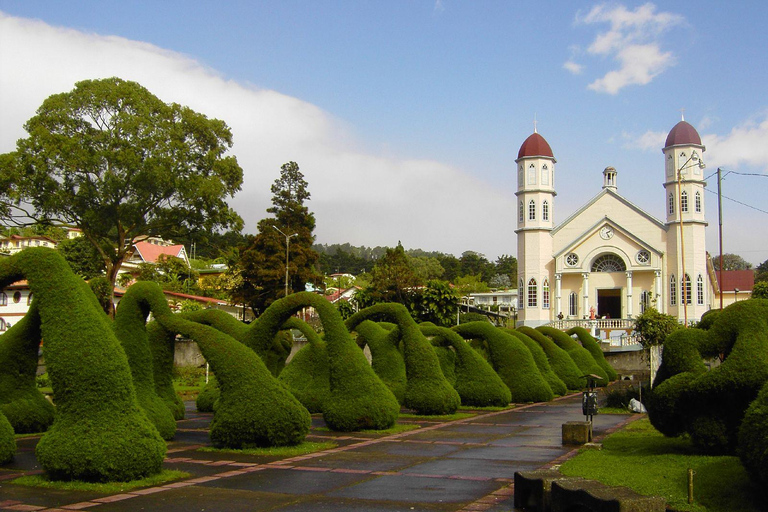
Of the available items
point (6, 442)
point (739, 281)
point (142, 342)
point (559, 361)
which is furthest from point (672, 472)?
point (739, 281)

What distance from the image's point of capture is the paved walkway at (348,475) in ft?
29.5

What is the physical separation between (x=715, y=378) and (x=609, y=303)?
47.2 metres

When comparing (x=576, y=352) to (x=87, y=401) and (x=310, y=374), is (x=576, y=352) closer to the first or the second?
(x=310, y=374)

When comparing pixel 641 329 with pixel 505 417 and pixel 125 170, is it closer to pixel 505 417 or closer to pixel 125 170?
pixel 505 417

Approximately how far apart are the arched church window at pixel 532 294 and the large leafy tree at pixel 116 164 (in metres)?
27.8

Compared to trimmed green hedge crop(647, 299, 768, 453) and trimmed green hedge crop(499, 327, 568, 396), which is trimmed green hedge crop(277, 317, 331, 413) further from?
trimmed green hedge crop(647, 299, 768, 453)

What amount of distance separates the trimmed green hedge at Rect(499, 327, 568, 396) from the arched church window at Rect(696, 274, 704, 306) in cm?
2759

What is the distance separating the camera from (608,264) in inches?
2147

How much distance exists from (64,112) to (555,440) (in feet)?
87.6

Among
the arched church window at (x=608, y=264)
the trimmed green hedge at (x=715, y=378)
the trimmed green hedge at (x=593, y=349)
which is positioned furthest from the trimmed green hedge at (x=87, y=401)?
the arched church window at (x=608, y=264)

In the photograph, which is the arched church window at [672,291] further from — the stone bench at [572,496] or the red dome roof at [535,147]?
the stone bench at [572,496]

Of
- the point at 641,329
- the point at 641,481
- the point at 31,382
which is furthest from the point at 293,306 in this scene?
the point at 641,329

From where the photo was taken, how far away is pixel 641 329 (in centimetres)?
3070

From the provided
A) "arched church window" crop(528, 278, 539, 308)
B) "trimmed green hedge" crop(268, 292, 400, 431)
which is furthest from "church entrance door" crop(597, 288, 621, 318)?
"trimmed green hedge" crop(268, 292, 400, 431)
